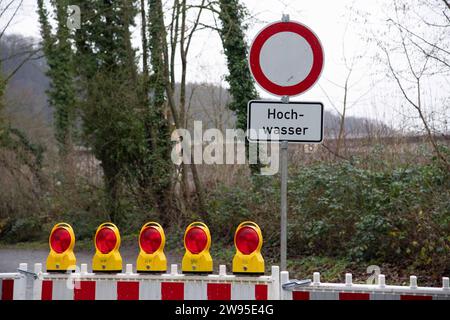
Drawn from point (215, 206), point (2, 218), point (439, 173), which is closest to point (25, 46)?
point (2, 218)

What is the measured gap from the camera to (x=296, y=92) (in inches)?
257

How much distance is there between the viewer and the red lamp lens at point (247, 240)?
5734 mm

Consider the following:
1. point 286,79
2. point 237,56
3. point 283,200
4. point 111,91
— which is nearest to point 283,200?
point 283,200

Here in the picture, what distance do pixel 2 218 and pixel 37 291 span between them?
1870 centimetres

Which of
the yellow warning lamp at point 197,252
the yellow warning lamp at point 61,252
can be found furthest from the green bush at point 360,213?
the yellow warning lamp at point 61,252

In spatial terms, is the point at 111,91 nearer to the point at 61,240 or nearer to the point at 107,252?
the point at 61,240

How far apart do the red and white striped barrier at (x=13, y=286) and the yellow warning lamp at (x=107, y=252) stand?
1.82 ft

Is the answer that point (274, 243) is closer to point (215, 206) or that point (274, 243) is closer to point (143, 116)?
point (215, 206)

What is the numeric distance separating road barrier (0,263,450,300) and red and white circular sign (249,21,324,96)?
67.5 inches

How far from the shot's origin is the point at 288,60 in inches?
259

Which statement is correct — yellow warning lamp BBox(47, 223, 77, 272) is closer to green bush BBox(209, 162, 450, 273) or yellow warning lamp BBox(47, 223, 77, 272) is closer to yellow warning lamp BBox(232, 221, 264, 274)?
yellow warning lamp BBox(232, 221, 264, 274)

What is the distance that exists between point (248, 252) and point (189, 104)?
1568 centimetres

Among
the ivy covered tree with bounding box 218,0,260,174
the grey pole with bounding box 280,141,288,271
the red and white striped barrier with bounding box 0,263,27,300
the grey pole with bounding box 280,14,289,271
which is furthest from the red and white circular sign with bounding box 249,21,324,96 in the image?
the ivy covered tree with bounding box 218,0,260,174

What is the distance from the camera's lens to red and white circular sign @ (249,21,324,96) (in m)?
6.52
